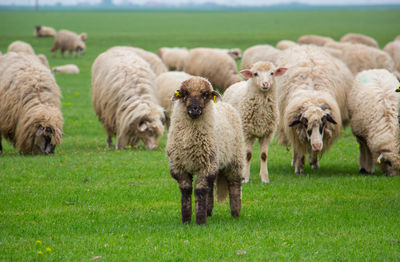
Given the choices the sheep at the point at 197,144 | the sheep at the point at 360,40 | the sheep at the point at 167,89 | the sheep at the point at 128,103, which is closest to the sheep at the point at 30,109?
the sheep at the point at 128,103

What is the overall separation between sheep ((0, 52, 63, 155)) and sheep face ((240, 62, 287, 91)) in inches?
190

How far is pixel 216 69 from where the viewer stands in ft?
76.9

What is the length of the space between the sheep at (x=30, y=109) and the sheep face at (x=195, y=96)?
633 cm

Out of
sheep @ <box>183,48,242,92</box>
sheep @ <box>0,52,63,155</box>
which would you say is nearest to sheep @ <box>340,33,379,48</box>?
sheep @ <box>183,48,242,92</box>

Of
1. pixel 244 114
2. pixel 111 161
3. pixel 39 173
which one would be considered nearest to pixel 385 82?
pixel 244 114

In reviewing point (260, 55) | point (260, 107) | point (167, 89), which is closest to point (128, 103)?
point (167, 89)

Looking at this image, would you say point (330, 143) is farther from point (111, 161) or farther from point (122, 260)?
point (122, 260)

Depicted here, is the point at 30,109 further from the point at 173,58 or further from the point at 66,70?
the point at 66,70

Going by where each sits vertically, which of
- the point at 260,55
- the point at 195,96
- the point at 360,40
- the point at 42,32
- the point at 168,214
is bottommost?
the point at 42,32

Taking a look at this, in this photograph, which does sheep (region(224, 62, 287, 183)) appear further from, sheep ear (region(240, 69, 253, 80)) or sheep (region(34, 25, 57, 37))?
sheep (region(34, 25, 57, 37))

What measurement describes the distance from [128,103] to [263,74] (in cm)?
489

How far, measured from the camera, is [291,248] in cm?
629

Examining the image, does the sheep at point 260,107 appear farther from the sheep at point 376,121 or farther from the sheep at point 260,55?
the sheep at point 260,55

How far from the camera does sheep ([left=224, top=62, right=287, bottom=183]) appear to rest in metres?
10.0
